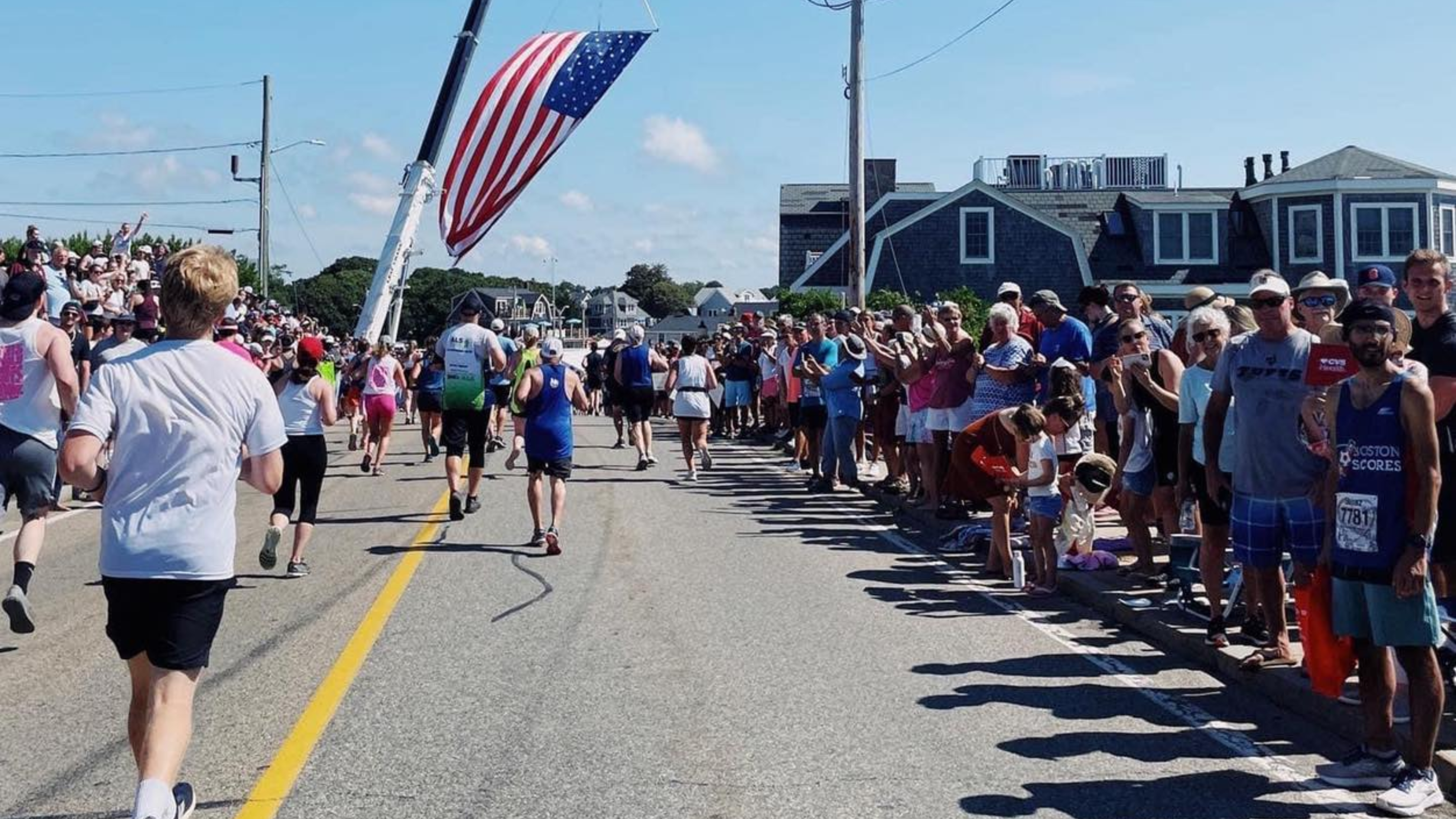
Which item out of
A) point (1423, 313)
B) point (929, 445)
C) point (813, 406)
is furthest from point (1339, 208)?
point (1423, 313)

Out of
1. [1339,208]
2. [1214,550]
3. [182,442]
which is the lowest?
[1214,550]

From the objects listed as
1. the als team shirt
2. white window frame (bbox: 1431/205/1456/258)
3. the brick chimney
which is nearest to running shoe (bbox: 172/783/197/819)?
the als team shirt

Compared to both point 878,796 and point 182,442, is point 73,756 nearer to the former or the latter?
point 182,442

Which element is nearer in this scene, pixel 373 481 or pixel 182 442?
pixel 182 442

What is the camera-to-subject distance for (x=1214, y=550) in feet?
25.8

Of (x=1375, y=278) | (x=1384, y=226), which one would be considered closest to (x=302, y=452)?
(x=1375, y=278)

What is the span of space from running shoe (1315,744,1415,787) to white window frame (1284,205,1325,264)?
1447 inches

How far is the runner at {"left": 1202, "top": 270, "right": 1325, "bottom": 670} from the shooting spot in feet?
22.6

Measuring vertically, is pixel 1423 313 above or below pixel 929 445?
above

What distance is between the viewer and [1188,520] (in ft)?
36.9

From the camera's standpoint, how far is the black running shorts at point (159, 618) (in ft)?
14.4

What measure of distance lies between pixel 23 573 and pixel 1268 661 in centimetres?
686

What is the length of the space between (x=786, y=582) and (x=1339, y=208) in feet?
110

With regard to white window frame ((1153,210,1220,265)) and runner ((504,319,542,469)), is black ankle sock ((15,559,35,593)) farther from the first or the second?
Result: white window frame ((1153,210,1220,265))
